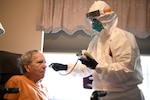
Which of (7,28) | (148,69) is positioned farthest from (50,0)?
(148,69)

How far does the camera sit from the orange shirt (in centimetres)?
184

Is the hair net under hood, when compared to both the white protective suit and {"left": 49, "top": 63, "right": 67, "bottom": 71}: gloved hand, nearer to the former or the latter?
the white protective suit

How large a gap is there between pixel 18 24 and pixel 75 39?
74 cm

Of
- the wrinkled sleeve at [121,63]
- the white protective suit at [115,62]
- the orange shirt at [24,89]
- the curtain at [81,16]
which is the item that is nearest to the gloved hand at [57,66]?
the orange shirt at [24,89]

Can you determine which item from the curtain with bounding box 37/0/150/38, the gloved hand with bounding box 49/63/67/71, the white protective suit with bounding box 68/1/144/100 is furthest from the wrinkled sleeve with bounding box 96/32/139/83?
the curtain with bounding box 37/0/150/38

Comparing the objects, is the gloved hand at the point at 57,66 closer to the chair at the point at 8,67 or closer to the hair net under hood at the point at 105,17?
the chair at the point at 8,67

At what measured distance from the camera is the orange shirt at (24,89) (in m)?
1.84

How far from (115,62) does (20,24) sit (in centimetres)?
144

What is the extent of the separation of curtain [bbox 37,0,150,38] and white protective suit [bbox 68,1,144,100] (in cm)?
55

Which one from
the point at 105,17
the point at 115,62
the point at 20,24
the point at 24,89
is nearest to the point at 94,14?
the point at 105,17

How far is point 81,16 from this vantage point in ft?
8.82

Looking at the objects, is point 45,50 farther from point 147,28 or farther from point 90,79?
point 147,28

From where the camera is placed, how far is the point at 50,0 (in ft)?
8.90

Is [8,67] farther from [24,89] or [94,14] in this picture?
[94,14]
